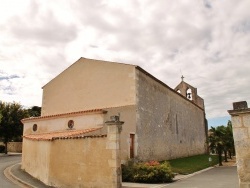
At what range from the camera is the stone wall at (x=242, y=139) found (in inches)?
222

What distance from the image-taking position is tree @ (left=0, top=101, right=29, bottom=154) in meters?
33.1

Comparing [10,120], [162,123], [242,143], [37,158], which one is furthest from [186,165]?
[10,120]

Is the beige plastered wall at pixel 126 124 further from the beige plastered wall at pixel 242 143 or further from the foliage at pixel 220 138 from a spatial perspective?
the foliage at pixel 220 138

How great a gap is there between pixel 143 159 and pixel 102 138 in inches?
282

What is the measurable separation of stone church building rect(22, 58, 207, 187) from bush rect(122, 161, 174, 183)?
248 cm

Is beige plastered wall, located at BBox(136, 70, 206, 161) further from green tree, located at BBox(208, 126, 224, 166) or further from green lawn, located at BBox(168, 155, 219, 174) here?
green tree, located at BBox(208, 126, 224, 166)

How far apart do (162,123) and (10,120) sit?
856 inches

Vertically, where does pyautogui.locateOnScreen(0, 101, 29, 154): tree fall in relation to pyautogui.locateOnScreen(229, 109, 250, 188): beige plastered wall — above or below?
above

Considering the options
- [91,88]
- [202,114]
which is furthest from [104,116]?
[202,114]

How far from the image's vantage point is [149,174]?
12.8m

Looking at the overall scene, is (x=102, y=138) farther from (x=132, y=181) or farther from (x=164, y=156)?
(x=164, y=156)

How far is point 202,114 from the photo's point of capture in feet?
117

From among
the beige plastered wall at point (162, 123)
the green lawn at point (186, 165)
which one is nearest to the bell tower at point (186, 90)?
the beige plastered wall at point (162, 123)

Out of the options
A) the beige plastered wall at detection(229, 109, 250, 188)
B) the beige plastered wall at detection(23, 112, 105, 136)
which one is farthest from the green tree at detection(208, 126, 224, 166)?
the beige plastered wall at detection(229, 109, 250, 188)
